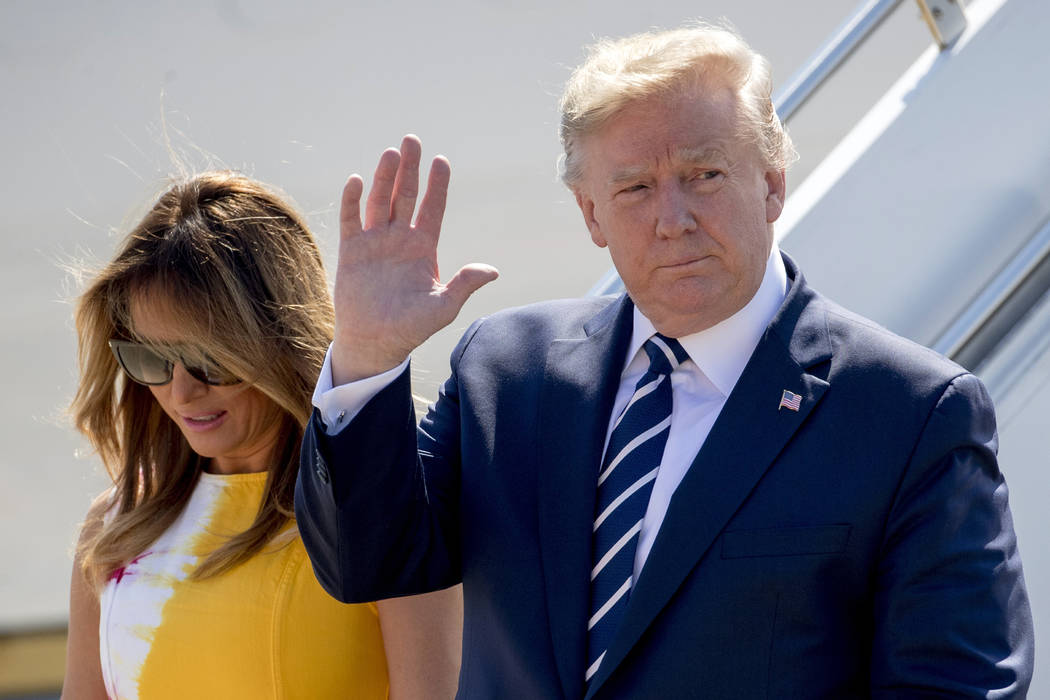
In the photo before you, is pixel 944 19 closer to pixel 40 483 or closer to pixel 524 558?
pixel 524 558

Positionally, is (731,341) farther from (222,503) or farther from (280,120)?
(280,120)

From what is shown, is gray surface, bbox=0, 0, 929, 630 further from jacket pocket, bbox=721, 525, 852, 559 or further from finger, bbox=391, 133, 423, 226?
jacket pocket, bbox=721, 525, 852, 559

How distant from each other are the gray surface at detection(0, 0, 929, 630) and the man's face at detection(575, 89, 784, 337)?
303cm

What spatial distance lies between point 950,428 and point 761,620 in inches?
10.3

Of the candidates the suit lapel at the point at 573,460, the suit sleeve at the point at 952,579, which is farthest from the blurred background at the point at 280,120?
the suit sleeve at the point at 952,579

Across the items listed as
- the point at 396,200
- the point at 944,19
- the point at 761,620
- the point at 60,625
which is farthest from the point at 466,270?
the point at 60,625

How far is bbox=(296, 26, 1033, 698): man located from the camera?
120 centimetres

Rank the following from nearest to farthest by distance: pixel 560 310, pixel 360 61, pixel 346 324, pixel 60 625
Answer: pixel 346 324
pixel 560 310
pixel 60 625
pixel 360 61

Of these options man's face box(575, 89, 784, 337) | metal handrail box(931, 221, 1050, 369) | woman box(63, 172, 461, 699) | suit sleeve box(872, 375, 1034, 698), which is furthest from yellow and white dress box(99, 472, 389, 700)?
metal handrail box(931, 221, 1050, 369)

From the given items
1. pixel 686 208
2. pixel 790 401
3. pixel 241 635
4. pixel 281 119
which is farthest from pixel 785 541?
pixel 281 119

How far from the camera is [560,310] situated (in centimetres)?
157

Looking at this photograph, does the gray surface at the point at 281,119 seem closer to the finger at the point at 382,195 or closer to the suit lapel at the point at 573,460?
the suit lapel at the point at 573,460

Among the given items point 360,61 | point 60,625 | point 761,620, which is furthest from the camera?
point 360,61

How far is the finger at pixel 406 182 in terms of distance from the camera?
4.36 ft
